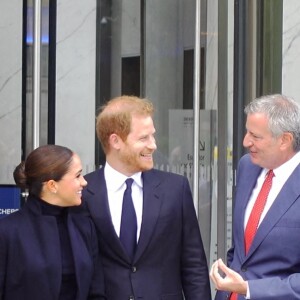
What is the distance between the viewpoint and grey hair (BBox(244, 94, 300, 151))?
3.97m

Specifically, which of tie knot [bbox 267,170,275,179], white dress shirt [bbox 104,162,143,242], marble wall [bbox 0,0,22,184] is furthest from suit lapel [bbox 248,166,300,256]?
marble wall [bbox 0,0,22,184]

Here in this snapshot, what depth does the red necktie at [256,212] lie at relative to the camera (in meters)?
4.02

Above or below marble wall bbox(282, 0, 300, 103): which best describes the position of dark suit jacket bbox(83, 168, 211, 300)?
below

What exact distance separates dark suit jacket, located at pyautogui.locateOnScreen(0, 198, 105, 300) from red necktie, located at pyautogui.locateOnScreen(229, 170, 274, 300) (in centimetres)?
68

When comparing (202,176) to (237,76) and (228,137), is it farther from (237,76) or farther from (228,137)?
(237,76)

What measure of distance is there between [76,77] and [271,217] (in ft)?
8.50

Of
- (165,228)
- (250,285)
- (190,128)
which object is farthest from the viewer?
(190,128)

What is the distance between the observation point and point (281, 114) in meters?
4.00

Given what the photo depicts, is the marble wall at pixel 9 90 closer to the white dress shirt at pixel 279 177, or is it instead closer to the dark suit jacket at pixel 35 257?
the dark suit jacket at pixel 35 257

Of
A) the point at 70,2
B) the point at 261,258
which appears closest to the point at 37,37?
the point at 70,2

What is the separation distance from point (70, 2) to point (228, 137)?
5.16ft

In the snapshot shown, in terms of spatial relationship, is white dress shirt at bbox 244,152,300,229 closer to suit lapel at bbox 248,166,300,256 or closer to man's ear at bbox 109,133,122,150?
suit lapel at bbox 248,166,300,256

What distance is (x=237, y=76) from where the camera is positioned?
693cm

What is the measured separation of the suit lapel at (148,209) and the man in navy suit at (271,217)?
1.22ft
